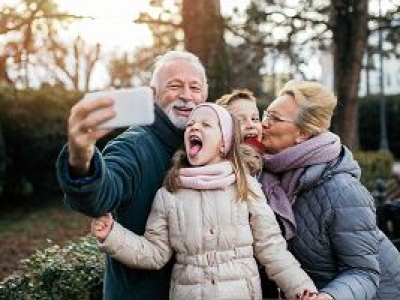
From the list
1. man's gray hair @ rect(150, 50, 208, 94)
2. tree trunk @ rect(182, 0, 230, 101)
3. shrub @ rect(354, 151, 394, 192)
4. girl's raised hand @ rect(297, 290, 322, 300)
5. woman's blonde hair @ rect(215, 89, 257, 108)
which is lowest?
shrub @ rect(354, 151, 394, 192)

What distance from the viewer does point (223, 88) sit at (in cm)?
912

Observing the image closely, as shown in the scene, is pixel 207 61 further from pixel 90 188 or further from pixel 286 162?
pixel 90 188

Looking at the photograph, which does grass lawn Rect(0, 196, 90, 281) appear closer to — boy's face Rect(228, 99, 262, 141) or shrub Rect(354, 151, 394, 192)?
shrub Rect(354, 151, 394, 192)

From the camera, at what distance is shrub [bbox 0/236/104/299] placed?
14.4 feet

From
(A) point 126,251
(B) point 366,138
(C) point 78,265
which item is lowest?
(B) point 366,138

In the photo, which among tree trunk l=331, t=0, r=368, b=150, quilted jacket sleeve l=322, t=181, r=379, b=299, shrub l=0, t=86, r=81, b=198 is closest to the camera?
quilted jacket sleeve l=322, t=181, r=379, b=299

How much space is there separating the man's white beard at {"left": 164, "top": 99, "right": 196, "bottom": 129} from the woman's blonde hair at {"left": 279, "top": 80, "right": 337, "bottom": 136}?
0.42 metres

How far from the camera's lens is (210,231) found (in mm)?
2516

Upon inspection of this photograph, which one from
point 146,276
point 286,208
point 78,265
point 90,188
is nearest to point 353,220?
point 286,208

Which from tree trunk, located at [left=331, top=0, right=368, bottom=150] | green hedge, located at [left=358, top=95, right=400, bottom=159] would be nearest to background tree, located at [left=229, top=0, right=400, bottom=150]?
tree trunk, located at [left=331, top=0, right=368, bottom=150]

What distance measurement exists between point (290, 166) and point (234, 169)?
332mm

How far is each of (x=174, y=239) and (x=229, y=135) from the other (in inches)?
17.5

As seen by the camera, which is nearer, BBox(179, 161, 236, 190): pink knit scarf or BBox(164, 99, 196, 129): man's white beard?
BBox(179, 161, 236, 190): pink knit scarf

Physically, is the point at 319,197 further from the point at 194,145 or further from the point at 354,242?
the point at 194,145
